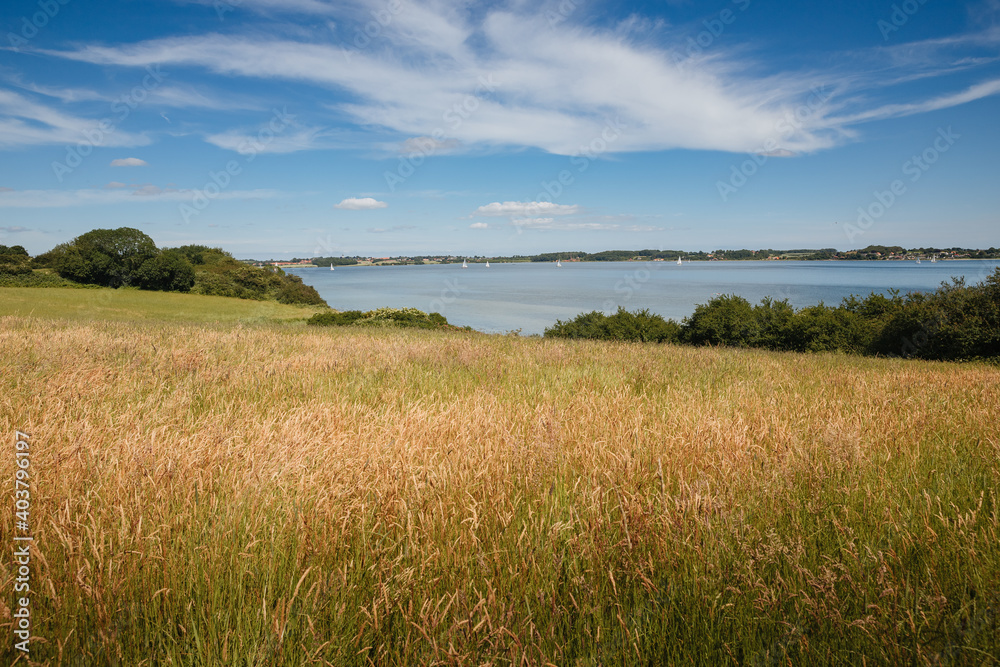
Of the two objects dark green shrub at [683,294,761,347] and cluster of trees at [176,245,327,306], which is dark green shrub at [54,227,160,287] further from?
dark green shrub at [683,294,761,347]

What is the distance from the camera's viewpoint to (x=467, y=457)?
3.23 m

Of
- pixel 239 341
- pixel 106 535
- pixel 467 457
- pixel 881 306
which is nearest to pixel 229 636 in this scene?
pixel 106 535

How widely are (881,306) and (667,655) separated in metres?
37.4

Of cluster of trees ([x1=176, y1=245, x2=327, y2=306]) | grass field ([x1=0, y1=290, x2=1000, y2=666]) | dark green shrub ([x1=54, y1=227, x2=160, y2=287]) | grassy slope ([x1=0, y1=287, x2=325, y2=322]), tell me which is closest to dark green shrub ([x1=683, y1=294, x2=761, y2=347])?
grass field ([x1=0, y1=290, x2=1000, y2=666])

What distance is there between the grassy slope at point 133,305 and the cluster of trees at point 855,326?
91.3 feet

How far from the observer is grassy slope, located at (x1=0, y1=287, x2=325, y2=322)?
108 ft

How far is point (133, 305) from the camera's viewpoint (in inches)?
1577

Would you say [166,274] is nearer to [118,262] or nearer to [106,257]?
[118,262]

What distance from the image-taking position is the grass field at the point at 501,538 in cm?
188

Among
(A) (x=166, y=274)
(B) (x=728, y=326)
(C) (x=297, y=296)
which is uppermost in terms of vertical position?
(A) (x=166, y=274)

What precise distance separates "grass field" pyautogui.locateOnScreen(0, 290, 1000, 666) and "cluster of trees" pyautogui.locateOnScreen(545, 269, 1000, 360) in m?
19.0

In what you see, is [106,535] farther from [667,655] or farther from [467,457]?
[667,655]

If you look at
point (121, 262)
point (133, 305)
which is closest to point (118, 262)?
point (121, 262)

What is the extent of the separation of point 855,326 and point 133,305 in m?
55.2
